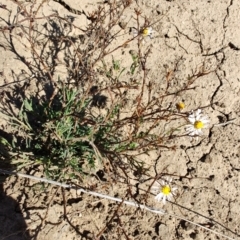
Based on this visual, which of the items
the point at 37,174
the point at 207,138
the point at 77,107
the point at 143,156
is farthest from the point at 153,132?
the point at 37,174

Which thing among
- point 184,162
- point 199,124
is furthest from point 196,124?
point 184,162

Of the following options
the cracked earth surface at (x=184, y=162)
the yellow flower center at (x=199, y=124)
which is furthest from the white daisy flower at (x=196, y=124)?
the cracked earth surface at (x=184, y=162)

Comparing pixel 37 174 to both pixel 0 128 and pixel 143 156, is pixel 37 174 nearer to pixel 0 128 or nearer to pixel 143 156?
pixel 0 128

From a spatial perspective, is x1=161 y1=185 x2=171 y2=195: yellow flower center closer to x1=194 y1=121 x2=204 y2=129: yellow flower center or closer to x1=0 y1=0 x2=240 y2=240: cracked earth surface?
x1=0 y1=0 x2=240 y2=240: cracked earth surface

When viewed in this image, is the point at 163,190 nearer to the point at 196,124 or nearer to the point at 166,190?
the point at 166,190

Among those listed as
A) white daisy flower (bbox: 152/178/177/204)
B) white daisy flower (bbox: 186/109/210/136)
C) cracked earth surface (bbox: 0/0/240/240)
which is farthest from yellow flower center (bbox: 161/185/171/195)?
white daisy flower (bbox: 186/109/210/136)
